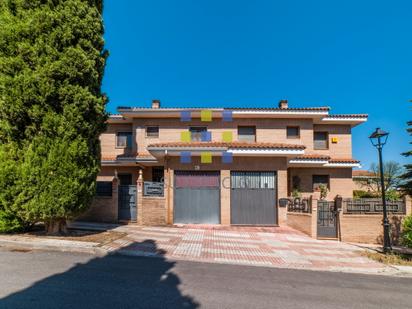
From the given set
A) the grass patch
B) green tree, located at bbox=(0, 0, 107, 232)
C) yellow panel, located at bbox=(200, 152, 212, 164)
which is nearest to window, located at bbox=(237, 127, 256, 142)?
yellow panel, located at bbox=(200, 152, 212, 164)

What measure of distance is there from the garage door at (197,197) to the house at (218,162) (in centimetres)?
5

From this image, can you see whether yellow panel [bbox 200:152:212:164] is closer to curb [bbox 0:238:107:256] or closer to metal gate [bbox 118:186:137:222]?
metal gate [bbox 118:186:137:222]

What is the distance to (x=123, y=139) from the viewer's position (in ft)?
53.7

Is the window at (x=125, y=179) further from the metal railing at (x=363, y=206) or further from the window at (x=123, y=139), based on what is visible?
the metal railing at (x=363, y=206)

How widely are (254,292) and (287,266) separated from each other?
237 centimetres

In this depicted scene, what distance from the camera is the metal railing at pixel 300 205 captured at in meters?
10.7

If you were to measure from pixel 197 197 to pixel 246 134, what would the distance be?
6014mm

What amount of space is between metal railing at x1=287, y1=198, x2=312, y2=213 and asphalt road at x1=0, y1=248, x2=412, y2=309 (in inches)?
184

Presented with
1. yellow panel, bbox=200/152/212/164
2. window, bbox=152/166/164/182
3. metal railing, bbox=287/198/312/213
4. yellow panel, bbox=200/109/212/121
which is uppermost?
yellow panel, bbox=200/109/212/121

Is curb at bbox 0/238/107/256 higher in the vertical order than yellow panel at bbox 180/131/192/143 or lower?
lower

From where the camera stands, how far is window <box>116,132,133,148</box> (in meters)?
16.3

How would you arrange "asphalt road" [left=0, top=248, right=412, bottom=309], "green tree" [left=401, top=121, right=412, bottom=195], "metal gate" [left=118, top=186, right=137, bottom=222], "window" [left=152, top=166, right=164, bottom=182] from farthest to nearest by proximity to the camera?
"window" [left=152, top=166, right=164, bottom=182] < "metal gate" [left=118, top=186, right=137, bottom=222] < "green tree" [left=401, top=121, right=412, bottom=195] < "asphalt road" [left=0, top=248, right=412, bottom=309]

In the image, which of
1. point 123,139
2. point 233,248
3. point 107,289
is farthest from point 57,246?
point 123,139

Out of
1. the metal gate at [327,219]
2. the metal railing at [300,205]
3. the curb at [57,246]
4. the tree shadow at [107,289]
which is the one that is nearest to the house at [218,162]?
the metal railing at [300,205]
